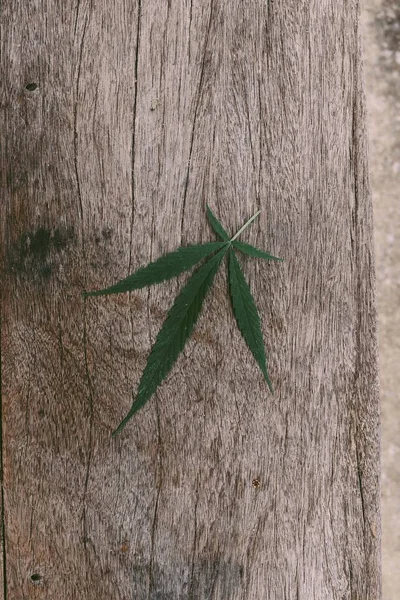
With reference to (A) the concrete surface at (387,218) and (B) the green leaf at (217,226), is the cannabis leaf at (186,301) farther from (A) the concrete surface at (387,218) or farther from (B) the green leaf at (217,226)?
(A) the concrete surface at (387,218)

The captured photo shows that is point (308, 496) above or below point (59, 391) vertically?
below

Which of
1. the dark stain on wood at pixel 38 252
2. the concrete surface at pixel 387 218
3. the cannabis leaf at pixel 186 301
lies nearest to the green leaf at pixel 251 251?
the cannabis leaf at pixel 186 301

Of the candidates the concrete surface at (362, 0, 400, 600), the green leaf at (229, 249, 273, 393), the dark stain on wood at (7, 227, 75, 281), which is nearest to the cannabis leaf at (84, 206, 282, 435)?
the green leaf at (229, 249, 273, 393)

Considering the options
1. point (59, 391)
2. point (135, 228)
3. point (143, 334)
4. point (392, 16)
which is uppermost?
point (392, 16)

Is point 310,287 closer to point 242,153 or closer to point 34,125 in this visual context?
point 242,153

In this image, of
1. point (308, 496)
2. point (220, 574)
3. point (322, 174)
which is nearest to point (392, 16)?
point (322, 174)
